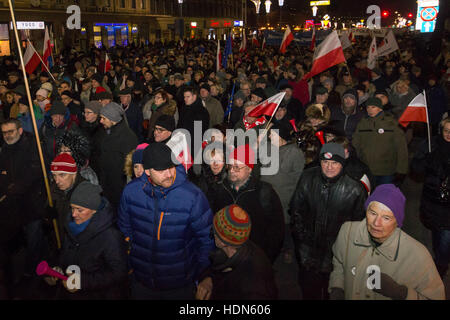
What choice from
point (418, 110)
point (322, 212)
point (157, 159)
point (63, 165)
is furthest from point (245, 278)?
point (418, 110)

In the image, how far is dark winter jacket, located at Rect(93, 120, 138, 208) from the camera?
5.02 metres

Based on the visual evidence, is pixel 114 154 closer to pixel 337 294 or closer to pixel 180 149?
pixel 180 149

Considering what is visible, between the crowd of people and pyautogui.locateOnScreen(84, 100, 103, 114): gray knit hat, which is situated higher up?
pyautogui.locateOnScreen(84, 100, 103, 114): gray knit hat

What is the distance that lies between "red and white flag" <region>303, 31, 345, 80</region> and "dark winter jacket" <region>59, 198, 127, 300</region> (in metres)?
5.38

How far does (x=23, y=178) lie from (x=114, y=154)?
110 centimetres

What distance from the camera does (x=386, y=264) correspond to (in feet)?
8.64

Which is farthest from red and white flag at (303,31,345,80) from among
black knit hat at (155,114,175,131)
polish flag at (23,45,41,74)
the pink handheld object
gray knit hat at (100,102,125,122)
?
polish flag at (23,45,41,74)

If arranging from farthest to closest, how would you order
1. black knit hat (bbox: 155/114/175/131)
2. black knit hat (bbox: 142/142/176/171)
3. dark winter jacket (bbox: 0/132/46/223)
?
black knit hat (bbox: 155/114/175/131), dark winter jacket (bbox: 0/132/46/223), black knit hat (bbox: 142/142/176/171)

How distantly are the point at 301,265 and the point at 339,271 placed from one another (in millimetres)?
862

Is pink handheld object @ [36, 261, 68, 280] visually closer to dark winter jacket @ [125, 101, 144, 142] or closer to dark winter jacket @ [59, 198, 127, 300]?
dark winter jacket @ [59, 198, 127, 300]

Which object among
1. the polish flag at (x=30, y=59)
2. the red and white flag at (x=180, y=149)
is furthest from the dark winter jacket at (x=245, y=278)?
the polish flag at (x=30, y=59)

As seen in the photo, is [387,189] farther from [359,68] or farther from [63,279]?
[359,68]

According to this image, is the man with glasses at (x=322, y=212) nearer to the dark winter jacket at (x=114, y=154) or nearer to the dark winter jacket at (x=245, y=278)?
the dark winter jacket at (x=245, y=278)

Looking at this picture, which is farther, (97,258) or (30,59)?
(30,59)
